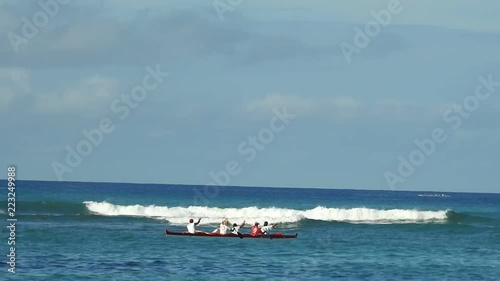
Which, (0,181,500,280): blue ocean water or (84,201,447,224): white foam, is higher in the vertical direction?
(84,201,447,224): white foam

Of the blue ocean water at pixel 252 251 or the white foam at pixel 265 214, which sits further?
the white foam at pixel 265 214

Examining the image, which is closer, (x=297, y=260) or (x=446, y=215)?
(x=297, y=260)

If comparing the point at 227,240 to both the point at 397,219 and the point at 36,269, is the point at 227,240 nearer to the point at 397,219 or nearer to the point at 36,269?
the point at 36,269

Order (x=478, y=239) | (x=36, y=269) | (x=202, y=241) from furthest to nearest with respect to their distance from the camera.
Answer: (x=478, y=239)
(x=202, y=241)
(x=36, y=269)

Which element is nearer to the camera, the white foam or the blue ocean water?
the blue ocean water

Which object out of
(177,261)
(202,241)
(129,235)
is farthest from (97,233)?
(177,261)

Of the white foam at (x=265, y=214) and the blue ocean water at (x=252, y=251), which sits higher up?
the white foam at (x=265, y=214)

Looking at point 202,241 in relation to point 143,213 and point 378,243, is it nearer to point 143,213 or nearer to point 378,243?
point 378,243

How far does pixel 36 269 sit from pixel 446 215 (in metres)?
39.9

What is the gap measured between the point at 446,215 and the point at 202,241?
2873cm

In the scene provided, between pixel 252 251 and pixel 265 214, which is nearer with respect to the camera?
pixel 252 251

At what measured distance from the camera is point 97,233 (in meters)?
46.4

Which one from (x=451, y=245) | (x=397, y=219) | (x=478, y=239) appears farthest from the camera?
(x=397, y=219)

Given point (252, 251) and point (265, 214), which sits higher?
point (265, 214)
